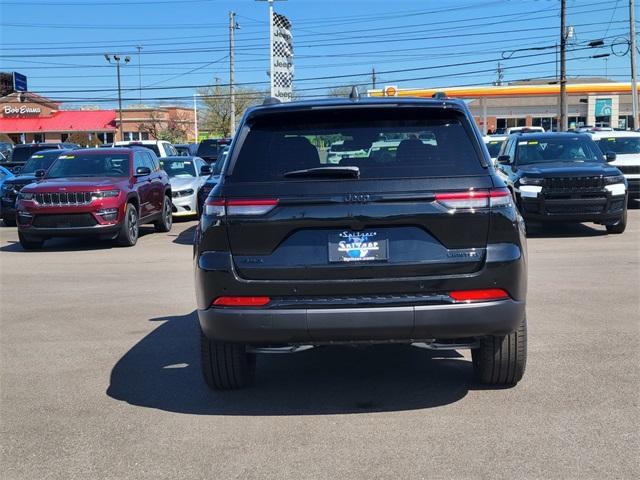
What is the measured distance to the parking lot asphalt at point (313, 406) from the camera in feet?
12.9

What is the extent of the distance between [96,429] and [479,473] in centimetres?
229

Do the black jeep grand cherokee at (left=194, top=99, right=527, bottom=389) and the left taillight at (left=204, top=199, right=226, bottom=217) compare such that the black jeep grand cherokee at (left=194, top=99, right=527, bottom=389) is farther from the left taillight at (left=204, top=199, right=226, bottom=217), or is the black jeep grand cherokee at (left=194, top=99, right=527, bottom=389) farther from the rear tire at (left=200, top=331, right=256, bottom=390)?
the rear tire at (left=200, top=331, right=256, bottom=390)

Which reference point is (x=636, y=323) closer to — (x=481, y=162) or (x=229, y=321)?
(x=481, y=162)

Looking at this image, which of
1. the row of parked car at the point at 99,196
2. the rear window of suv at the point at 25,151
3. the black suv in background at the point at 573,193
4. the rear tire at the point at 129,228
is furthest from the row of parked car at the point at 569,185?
the rear window of suv at the point at 25,151

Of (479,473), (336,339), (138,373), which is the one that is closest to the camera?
(479,473)

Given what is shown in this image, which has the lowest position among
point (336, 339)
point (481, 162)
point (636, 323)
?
point (636, 323)

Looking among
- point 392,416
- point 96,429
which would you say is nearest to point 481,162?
point 392,416

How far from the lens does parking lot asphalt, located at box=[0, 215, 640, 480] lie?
3934 millimetres

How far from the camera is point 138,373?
5668mm

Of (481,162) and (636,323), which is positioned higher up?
(481,162)

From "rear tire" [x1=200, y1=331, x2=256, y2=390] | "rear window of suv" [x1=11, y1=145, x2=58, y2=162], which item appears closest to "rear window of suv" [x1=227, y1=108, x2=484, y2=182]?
"rear tire" [x1=200, y1=331, x2=256, y2=390]

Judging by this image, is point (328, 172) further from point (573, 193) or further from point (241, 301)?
point (573, 193)

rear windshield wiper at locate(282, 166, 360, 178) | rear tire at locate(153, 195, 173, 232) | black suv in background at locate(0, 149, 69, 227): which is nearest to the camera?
rear windshield wiper at locate(282, 166, 360, 178)

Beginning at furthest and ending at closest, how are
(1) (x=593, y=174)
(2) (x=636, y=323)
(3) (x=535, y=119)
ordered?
1. (3) (x=535, y=119)
2. (1) (x=593, y=174)
3. (2) (x=636, y=323)
